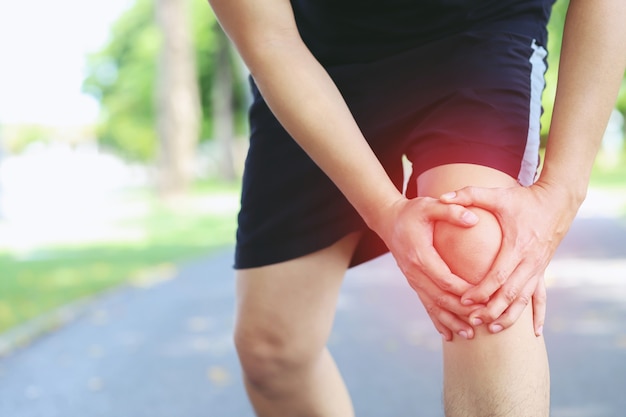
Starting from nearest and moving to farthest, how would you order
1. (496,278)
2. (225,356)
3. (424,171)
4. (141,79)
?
(496,278) → (424,171) → (225,356) → (141,79)

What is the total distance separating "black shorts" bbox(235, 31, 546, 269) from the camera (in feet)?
6.19

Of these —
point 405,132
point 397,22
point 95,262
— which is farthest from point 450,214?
point 95,262

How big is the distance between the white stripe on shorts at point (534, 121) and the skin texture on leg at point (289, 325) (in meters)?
0.55

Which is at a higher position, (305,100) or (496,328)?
(305,100)

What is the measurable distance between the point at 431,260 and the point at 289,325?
774mm

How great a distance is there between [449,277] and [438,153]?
0.36 m

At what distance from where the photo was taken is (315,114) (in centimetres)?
182

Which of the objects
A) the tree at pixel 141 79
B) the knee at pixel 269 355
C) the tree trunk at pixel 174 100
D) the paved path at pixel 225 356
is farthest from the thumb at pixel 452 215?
the tree at pixel 141 79

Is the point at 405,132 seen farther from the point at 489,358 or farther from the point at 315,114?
the point at 489,358

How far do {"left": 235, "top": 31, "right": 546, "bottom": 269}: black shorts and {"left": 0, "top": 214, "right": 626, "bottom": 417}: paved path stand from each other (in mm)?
2116

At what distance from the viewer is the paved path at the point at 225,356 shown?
446 centimetres

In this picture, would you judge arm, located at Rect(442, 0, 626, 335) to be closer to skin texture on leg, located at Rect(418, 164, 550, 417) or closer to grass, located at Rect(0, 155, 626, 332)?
skin texture on leg, located at Rect(418, 164, 550, 417)

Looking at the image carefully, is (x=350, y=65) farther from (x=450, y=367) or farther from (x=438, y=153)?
(x=450, y=367)

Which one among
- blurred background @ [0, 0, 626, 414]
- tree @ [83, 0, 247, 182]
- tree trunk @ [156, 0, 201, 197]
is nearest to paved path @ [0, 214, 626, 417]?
blurred background @ [0, 0, 626, 414]
